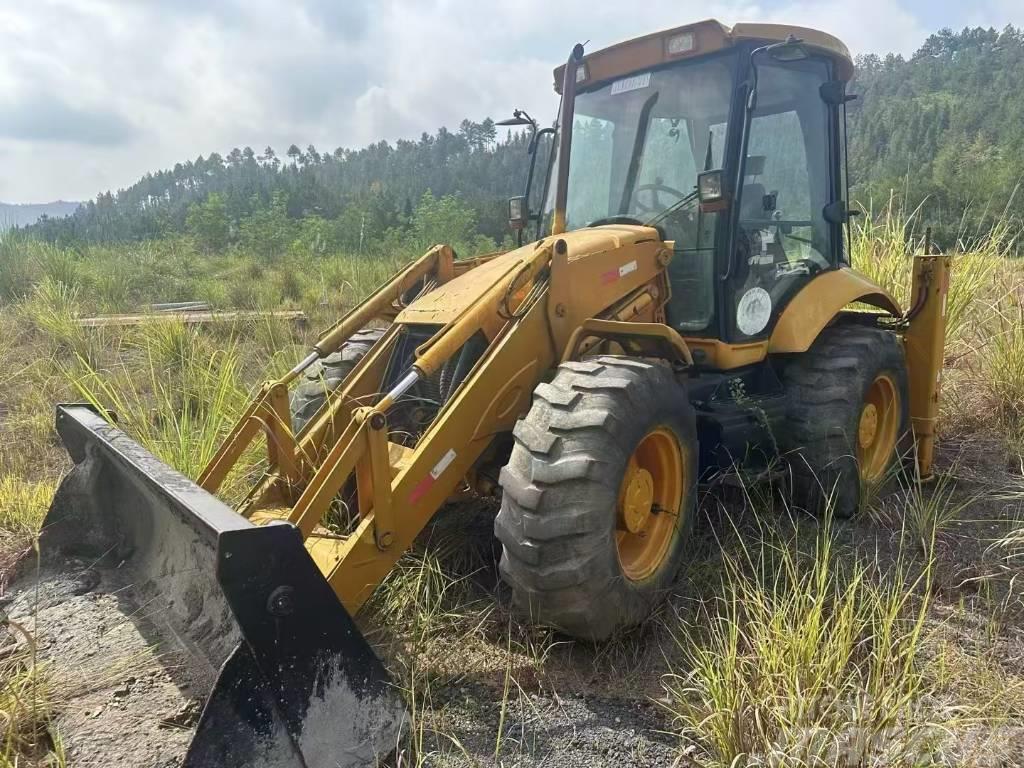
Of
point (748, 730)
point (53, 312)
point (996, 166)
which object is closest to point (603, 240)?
point (748, 730)

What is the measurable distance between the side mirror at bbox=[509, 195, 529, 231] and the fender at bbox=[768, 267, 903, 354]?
161cm

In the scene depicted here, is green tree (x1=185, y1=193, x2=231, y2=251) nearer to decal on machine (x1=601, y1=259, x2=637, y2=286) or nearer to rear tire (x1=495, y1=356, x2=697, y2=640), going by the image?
decal on machine (x1=601, y1=259, x2=637, y2=286)

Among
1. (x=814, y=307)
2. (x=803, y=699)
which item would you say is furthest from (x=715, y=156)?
(x=803, y=699)

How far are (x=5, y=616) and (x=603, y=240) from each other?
9.31 feet

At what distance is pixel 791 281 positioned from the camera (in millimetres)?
4289

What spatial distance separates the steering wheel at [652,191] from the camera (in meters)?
3.94

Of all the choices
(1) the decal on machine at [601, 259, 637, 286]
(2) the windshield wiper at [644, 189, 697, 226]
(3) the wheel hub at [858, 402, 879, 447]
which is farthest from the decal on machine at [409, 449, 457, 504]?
(3) the wheel hub at [858, 402, 879, 447]

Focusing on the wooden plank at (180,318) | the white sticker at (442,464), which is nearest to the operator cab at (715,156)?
the white sticker at (442,464)

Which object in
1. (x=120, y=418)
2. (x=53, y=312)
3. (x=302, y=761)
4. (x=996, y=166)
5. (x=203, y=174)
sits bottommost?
(x=302, y=761)

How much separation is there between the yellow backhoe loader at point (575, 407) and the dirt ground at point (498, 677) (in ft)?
0.47

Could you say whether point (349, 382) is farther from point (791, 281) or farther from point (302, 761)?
point (791, 281)

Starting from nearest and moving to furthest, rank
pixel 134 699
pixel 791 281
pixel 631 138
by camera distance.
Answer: pixel 134 699 → pixel 631 138 → pixel 791 281

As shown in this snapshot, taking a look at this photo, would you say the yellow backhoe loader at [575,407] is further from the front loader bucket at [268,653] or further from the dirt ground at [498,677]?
the dirt ground at [498,677]

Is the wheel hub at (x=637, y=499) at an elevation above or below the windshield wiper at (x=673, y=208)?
below
